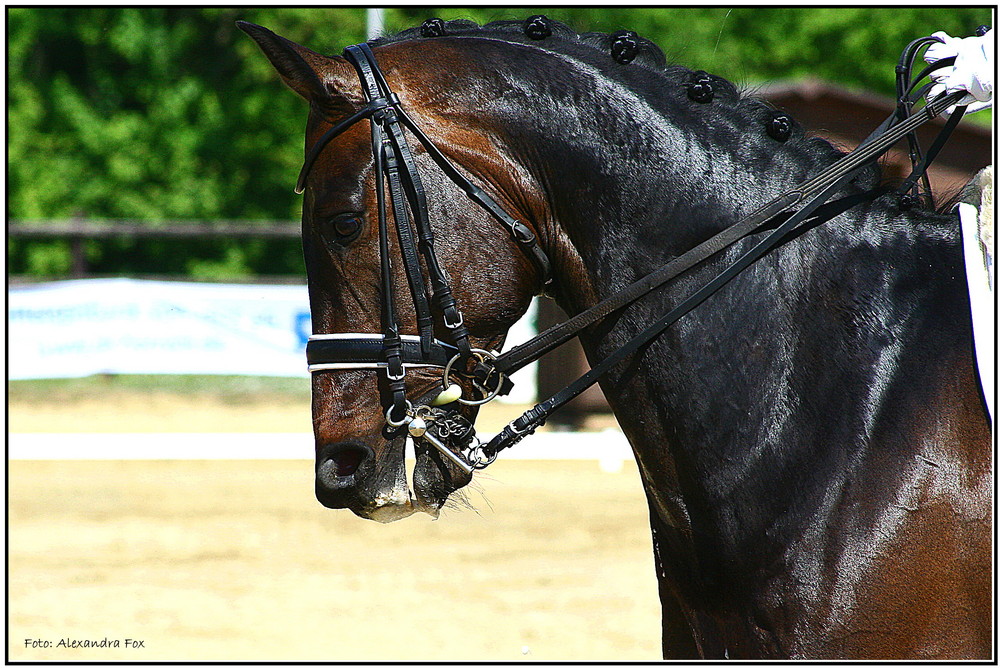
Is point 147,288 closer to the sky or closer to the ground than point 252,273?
closer to the sky

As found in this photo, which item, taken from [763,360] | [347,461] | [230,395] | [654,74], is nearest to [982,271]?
[763,360]

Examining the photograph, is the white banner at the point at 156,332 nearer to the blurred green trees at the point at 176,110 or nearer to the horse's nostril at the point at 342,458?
the blurred green trees at the point at 176,110

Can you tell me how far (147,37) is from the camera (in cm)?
1769

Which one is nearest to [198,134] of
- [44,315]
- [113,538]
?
[44,315]

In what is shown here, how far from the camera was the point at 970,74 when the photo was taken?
2004 mm

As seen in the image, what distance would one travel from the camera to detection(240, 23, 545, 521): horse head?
76.3 inches

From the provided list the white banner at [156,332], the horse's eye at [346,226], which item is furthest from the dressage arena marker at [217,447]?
Result: the horse's eye at [346,226]

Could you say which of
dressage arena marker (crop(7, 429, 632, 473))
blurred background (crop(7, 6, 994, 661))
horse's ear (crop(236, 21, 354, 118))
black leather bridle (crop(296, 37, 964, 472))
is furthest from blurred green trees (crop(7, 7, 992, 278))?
black leather bridle (crop(296, 37, 964, 472))

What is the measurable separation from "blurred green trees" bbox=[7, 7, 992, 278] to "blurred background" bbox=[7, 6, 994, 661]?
0.17 ft

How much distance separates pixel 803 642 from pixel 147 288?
937 centimetres

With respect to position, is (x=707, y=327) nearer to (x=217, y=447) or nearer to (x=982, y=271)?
(x=982, y=271)

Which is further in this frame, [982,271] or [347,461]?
[347,461]

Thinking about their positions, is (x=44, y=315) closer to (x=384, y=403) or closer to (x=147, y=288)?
(x=147, y=288)

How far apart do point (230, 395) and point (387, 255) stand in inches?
436
